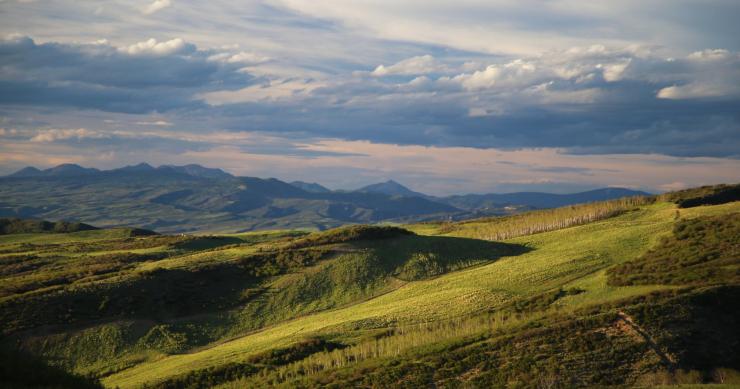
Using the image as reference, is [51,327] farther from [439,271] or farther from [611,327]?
[611,327]

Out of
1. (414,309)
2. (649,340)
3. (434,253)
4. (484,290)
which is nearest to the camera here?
(649,340)

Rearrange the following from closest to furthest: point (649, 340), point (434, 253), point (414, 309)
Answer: point (649, 340), point (414, 309), point (434, 253)

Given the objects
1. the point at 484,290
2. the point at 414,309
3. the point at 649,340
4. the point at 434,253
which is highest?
the point at 649,340

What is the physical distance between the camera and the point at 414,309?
207 ft

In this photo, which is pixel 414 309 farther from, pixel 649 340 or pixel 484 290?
pixel 649 340

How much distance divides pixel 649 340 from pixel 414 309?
83.3ft

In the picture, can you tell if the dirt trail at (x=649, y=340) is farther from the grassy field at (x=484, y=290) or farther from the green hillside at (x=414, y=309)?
the grassy field at (x=484, y=290)

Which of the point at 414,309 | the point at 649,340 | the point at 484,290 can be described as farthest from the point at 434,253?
the point at 649,340

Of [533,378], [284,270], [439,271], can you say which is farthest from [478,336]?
[284,270]

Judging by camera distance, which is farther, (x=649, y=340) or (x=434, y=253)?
(x=434, y=253)

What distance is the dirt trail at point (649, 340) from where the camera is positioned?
39963 mm

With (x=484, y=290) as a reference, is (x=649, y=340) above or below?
above

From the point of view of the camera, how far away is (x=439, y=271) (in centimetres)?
8506

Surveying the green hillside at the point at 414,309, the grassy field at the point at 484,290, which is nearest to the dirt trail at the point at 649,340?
the green hillside at the point at 414,309
